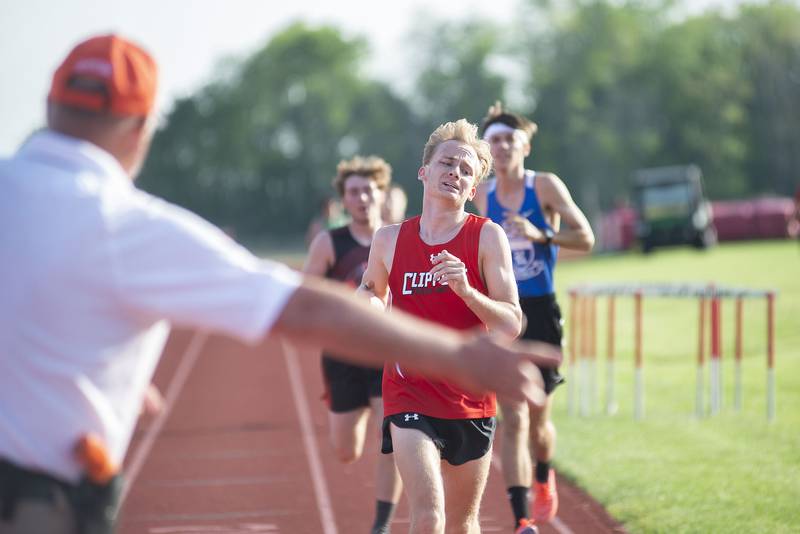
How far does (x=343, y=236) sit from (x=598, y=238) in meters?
49.3

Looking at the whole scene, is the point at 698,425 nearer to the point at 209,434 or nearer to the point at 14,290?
the point at 209,434

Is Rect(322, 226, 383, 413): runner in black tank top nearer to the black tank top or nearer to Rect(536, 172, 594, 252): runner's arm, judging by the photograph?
the black tank top

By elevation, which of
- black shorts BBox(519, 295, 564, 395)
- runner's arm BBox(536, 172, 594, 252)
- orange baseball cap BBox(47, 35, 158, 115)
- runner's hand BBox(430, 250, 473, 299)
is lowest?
orange baseball cap BBox(47, 35, 158, 115)

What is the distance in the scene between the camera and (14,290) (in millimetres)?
2395

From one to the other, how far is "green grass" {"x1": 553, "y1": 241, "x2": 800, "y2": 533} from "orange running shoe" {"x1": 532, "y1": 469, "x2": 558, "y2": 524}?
1.40 feet

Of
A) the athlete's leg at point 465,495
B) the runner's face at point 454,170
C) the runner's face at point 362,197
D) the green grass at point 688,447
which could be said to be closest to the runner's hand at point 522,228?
the runner's face at point 362,197

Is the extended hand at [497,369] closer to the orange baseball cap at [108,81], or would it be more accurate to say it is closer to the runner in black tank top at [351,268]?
the orange baseball cap at [108,81]

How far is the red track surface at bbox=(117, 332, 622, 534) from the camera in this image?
309 inches

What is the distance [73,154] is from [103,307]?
1.12 feet

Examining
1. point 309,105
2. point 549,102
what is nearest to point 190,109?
point 309,105

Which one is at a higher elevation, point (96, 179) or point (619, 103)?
point (619, 103)

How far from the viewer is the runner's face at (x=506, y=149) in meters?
7.01

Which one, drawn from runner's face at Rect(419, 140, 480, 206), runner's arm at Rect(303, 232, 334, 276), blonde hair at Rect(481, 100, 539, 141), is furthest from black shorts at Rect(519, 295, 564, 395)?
runner's face at Rect(419, 140, 480, 206)

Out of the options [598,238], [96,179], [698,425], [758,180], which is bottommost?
[96,179]
